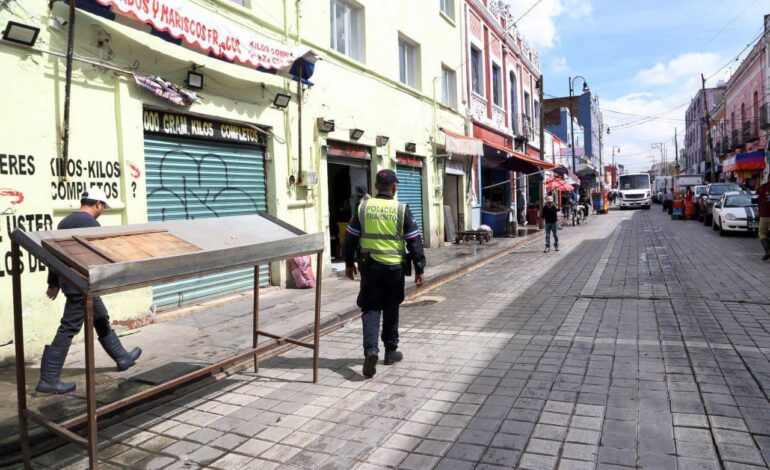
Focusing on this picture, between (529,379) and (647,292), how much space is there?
16.0 ft

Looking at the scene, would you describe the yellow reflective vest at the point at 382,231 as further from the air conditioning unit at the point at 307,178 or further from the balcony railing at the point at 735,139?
the balcony railing at the point at 735,139

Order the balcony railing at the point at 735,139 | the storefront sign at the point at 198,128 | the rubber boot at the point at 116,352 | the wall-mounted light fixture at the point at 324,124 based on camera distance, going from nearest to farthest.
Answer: the rubber boot at the point at 116,352
the storefront sign at the point at 198,128
the wall-mounted light fixture at the point at 324,124
the balcony railing at the point at 735,139

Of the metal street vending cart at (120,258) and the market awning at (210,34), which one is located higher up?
the market awning at (210,34)

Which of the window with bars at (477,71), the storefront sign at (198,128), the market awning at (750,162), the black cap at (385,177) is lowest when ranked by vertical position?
the black cap at (385,177)

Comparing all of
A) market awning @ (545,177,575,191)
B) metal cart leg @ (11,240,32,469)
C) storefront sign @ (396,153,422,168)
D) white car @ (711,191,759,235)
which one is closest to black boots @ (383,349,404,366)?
metal cart leg @ (11,240,32,469)

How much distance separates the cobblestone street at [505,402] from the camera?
3326 millimetres

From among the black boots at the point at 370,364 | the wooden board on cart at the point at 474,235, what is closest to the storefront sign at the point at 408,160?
the wooden board on cart at the point at 474,235

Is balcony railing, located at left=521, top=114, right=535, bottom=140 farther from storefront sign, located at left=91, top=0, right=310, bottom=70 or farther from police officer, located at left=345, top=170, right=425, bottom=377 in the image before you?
police officer, located at left=345, top=170, right=425, bottom=377

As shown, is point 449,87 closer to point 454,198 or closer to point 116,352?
point 454,198

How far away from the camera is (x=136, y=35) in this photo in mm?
6867

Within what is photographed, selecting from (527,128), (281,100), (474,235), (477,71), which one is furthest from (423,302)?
(527,128)

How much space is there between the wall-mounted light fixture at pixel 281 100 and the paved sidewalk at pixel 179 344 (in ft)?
10.7

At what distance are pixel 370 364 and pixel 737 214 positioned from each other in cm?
1744

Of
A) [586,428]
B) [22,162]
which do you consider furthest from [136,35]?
[586,428]
